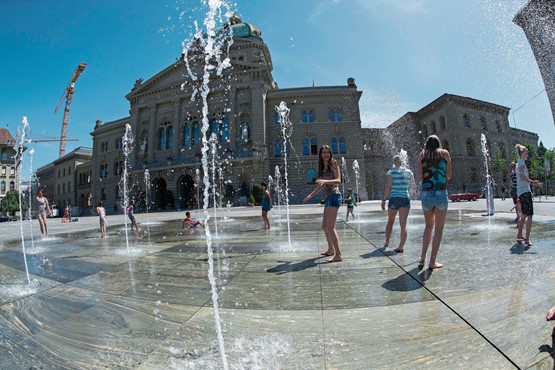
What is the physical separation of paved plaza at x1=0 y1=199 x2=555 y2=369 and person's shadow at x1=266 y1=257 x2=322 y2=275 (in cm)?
1

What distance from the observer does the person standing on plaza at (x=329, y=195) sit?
412 cm

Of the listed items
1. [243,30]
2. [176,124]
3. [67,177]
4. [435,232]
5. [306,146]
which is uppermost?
[243,30]

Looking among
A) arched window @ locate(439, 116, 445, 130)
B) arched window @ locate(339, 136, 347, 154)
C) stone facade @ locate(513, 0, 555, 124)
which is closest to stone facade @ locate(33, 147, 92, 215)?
arched window @ locate(339, 136, 347, 154)

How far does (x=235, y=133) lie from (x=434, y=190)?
115 feet

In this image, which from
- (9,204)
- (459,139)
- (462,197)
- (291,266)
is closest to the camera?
(291,266)

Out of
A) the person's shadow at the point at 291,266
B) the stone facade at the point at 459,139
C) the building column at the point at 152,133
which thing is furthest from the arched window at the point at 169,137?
the person's shadow at the point at 291,266

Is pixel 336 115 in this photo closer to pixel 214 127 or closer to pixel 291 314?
pixel 214 127

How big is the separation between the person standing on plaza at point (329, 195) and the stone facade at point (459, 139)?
41.8 m

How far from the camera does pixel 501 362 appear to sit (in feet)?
4.77

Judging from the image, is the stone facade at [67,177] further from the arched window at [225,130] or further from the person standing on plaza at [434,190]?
the person standing on plaza at [434,190]

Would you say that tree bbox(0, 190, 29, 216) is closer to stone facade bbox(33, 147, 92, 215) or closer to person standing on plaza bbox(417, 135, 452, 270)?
stone facade bbox(33, 147, 92, 215)

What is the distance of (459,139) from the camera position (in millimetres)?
41656

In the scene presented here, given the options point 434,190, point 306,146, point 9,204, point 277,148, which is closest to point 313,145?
point 306,146

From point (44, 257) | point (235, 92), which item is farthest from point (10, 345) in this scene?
point (235, 92)
